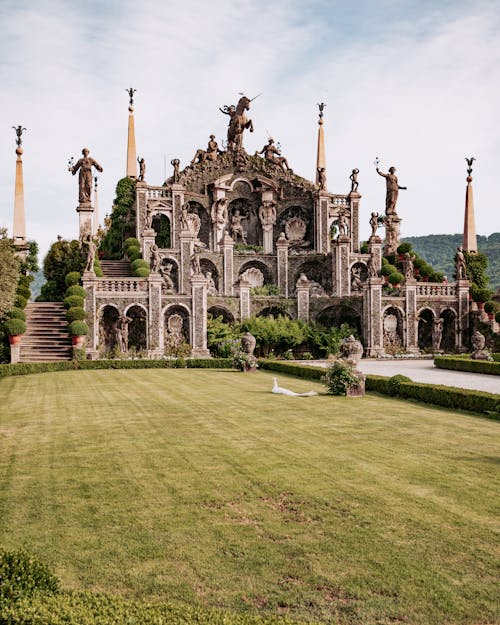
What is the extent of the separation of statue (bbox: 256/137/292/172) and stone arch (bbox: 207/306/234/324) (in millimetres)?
18426

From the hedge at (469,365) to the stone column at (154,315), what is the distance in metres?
16.8

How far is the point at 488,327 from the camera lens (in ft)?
153

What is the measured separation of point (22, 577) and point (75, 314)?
35320 millimetres

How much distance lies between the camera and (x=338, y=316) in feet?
161

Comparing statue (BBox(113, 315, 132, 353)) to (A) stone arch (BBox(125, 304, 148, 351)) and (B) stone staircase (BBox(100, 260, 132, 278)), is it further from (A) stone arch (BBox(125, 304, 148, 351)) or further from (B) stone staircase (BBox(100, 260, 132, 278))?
(B) stone staircase (BBox(100, 260, 132, 278))

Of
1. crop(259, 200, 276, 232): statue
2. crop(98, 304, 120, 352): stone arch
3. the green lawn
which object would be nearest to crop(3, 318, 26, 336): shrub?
crop(98, 304, 120, 352): stone arch

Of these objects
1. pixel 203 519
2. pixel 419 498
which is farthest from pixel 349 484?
pixel 203 519

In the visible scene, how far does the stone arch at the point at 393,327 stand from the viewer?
47.5 meters

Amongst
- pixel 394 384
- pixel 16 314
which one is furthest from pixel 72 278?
pixel 394 384

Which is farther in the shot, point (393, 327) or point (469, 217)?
point (469, 217)

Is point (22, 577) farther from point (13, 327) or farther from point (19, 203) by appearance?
point (19, 203)

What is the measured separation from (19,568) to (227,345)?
37269 mm

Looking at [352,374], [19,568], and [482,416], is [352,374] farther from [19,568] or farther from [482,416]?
[19,568]

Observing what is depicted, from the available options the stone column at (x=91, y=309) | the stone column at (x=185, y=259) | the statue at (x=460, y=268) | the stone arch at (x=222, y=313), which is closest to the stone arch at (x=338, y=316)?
the stone arch at (x=222, y=313)
